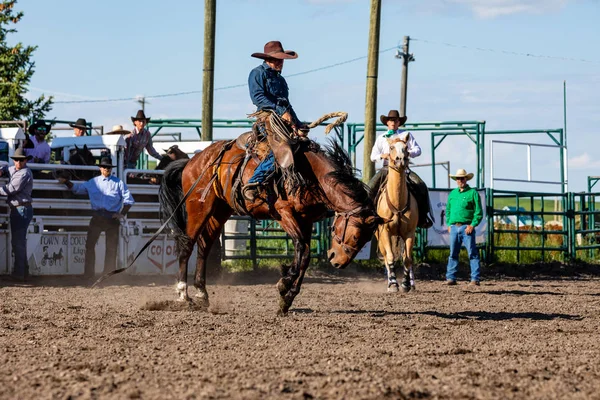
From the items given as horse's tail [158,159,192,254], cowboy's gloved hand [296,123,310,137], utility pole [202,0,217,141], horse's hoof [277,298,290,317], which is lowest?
horse's hoof [277,298,290,317]

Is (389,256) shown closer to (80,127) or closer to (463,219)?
(463,219)

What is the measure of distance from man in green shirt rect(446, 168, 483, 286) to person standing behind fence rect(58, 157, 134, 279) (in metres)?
5.22

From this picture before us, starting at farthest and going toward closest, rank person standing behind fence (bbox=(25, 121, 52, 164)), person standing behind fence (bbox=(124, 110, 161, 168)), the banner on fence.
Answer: the banner on fence, person standing behind fence (bbox=(124, 110, 161, 168)), person standing behind fence (bbox=(25, 121, 52, 164))

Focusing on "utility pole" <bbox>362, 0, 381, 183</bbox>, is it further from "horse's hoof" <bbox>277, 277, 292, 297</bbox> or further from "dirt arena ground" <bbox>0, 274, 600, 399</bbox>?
"horse's hoof" <bbox>277, 277, 292, 297</bbox>

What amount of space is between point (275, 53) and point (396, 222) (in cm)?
382

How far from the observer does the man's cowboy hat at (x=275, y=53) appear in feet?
30.7

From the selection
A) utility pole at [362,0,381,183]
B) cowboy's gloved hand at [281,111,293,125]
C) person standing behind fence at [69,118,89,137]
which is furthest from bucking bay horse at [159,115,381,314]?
utility pole at [362,0,381,183]

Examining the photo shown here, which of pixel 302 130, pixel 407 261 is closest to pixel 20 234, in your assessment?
pixel 407 261

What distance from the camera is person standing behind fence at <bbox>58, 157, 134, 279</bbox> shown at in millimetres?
13812

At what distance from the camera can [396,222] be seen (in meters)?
12.4

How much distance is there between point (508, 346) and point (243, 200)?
3.51 meters

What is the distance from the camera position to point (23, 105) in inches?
906

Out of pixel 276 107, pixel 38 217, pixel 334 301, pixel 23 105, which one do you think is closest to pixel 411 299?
pixel 334 301

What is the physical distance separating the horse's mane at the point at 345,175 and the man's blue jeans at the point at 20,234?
573cm
